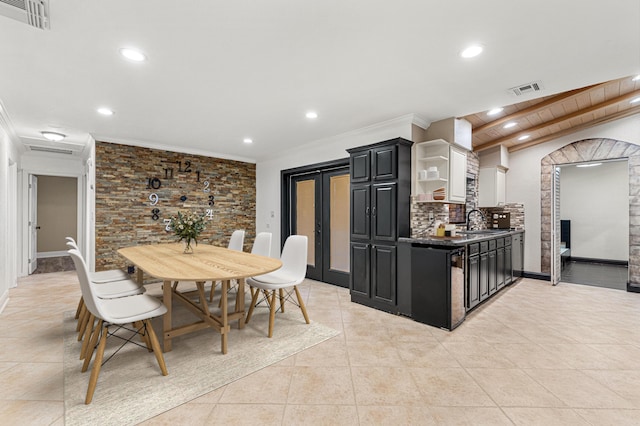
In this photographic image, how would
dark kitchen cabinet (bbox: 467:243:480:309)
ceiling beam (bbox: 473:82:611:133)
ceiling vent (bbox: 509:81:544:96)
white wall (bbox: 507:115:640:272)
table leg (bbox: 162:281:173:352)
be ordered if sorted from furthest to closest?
1. white wall (bbox: 507:115:640:272)
2. ceiling beam (bbox: 473:82:611:133)
3. dark kitchen cabinet (bbox: 467:243:480:309)
4. ceiling vent (bbox: 509:81:544:96)
5. table leg (bbox: 162:281:173:352)

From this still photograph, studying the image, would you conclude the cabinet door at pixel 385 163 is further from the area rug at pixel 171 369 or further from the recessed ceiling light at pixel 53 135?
the recessed ceiling light at pixel 53 135

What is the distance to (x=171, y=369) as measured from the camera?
2238 millimetres

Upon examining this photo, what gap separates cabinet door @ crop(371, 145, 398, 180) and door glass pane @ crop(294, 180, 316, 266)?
5.83 feet

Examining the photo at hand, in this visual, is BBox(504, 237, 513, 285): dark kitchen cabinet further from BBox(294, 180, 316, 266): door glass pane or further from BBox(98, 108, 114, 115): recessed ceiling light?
BBox(98, 108, 114, 115): recessed ceiling light

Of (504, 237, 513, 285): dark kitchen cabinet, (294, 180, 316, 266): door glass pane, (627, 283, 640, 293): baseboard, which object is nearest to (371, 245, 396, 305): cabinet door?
(294, 180, 316, 266): door glass pane

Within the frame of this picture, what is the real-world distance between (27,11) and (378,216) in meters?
3.47

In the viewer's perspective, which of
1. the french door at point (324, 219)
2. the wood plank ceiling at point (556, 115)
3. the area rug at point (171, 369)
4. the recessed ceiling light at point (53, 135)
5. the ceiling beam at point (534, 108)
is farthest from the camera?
the french door at point (324, 219)

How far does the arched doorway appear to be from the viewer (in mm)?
4656

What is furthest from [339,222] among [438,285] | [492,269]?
[492,269]

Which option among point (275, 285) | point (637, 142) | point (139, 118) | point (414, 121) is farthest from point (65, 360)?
point (637, 142)

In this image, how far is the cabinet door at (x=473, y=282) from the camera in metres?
3.41

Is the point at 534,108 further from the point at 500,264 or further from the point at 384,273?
the point at 384,273

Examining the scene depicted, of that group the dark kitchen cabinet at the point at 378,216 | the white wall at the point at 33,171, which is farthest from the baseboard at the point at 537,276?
the white wall at the point at 33,171

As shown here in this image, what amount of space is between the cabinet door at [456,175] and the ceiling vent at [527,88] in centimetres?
97
